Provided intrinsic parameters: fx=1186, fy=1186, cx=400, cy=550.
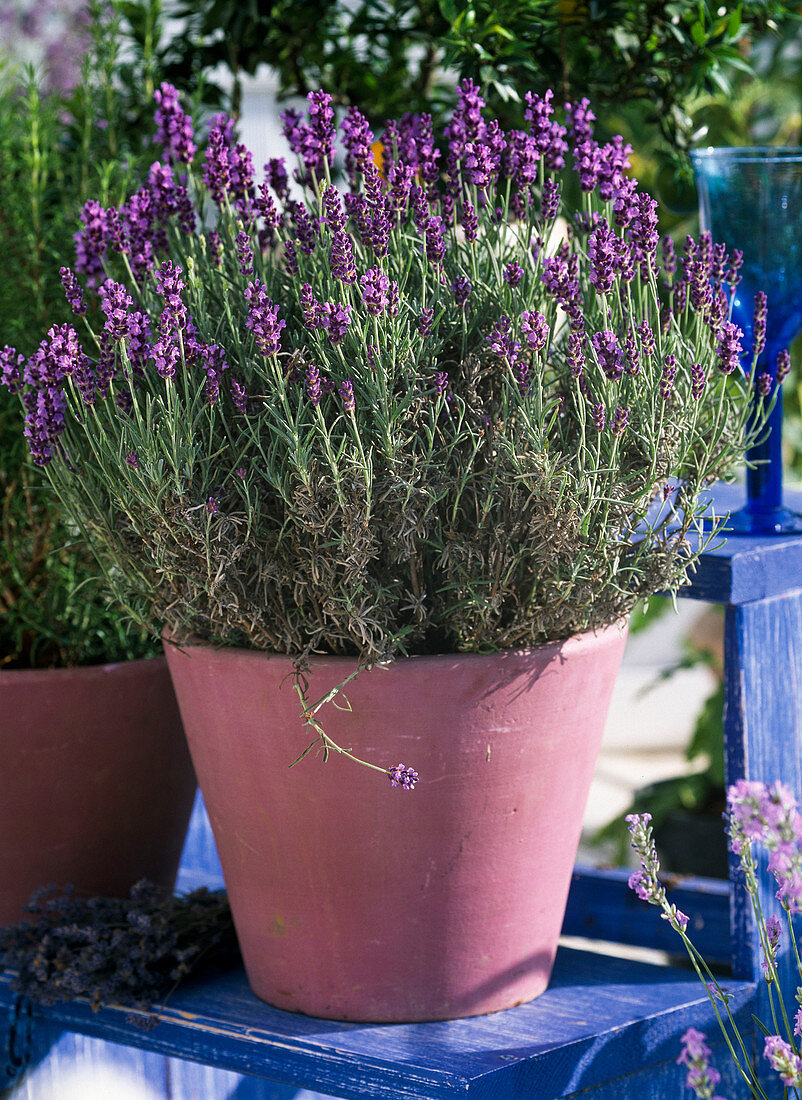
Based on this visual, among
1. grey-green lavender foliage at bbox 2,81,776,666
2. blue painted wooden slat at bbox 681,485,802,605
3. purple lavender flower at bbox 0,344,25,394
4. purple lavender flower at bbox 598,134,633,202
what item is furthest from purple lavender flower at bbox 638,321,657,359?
purple lavender flower at bbox 0,344,25,394

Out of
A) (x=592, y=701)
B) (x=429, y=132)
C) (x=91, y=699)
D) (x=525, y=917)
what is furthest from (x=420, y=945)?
(x=429, y=132)

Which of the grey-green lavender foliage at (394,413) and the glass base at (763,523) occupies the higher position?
the grey-green lavender foliage at (394,413)

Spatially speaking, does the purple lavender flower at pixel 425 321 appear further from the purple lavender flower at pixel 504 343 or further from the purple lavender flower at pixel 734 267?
the purple lavender flower at pixel 734 267

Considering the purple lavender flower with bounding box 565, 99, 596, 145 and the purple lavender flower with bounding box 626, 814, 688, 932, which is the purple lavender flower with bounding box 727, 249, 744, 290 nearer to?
the purple lavender flower with bounding box 565, 99, 596, 145

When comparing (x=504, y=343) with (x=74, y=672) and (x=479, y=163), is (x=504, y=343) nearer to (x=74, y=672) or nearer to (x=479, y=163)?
(x=479, y=163)

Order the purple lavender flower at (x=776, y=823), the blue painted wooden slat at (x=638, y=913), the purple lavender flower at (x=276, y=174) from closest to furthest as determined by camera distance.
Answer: the purple lavender flower at (x=776, y=823) < the purple lavender flower at (x=276, y=174) < the blue painted wooden slat at (x=638, y=913)

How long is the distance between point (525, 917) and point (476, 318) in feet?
1.43

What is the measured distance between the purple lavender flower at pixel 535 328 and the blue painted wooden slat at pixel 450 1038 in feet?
1.52

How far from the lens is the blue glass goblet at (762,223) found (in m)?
0.96

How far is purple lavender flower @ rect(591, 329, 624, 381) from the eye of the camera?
28.6 inches

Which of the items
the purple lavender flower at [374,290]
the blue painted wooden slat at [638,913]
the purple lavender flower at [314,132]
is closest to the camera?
the purple lavender flower at [374,290]

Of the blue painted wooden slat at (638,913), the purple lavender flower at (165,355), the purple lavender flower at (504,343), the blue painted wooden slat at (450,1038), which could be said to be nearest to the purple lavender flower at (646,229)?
the purple lavender flower at (504,343)

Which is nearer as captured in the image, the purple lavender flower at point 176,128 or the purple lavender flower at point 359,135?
the purple lavender flower at point 359,135

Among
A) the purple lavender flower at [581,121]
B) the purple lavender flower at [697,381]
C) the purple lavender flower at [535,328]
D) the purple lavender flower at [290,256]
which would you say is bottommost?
the purple lavender flower at [697,381]
